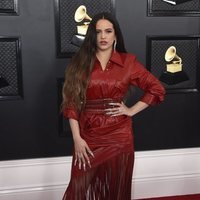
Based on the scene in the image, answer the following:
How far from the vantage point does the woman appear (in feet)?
6.57

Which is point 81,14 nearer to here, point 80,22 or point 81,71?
point 80,22

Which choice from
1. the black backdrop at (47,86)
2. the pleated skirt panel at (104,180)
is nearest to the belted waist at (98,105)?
the pleated skirt panel at (104,180)

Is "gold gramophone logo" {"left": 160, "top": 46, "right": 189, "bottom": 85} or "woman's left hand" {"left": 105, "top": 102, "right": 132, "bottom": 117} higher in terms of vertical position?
"gold gramophone logo" {"left": 160, "top": 46, "right": 189, "bottom": 85}

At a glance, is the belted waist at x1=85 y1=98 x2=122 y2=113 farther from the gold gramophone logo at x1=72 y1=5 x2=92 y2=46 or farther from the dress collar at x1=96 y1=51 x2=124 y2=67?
the gold gramophone logo at x1=72 y1=5 x2=92 y2=46

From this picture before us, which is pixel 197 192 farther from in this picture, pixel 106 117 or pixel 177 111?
pixel 106 117

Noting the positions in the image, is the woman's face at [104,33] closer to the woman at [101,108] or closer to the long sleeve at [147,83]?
the woman at [101,108]

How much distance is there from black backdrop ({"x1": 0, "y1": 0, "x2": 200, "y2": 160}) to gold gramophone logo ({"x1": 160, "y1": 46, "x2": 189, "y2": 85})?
13 centimetres

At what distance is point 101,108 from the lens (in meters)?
2.06

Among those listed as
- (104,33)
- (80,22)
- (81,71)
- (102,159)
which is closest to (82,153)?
(102,159)

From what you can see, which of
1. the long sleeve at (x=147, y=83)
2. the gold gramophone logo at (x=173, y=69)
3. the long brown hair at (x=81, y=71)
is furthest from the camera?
the gold gramophone logo at (x=173, y=69)

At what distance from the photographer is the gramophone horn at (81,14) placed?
8.51 feet

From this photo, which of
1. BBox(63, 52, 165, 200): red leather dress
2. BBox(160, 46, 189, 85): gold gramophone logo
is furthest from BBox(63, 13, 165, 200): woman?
BBox(160, 46, 189, 85): gold gramophone logo

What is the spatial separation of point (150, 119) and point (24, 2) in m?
1.36

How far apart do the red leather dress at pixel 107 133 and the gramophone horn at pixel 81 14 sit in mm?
665
